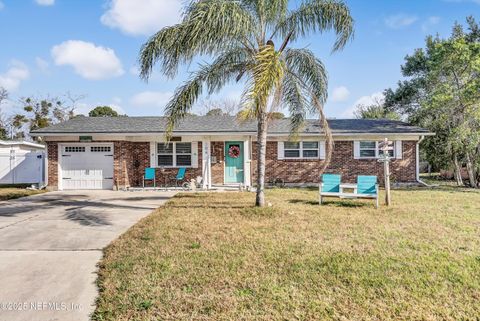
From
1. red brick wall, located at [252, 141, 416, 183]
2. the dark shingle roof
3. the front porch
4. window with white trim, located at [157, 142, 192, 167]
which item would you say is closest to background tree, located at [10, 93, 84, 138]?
the dark shingle roof

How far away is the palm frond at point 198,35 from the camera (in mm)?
7457

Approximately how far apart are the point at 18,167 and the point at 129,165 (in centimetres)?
851

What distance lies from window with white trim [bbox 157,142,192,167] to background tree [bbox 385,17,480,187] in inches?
505

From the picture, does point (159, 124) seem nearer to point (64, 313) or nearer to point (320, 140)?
point (320, 140)

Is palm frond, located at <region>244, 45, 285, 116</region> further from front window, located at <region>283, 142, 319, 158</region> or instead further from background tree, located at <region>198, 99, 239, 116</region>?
background tree, located at <region>198, 99, 239, 116</region>

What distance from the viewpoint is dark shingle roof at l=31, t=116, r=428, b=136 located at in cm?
1550

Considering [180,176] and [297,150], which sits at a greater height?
[297,150]

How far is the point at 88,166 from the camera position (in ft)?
51.4

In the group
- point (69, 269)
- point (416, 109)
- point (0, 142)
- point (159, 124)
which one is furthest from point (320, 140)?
point (0, 142)

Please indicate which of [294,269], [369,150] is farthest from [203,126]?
[294,269]

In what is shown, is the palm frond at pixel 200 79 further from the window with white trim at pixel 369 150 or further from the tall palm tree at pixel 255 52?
the window with white trim at pixel 369 150

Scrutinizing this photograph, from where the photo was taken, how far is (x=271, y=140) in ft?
54.6

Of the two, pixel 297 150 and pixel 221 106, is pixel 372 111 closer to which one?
pixel 221 106

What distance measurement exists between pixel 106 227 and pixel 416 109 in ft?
63.5
